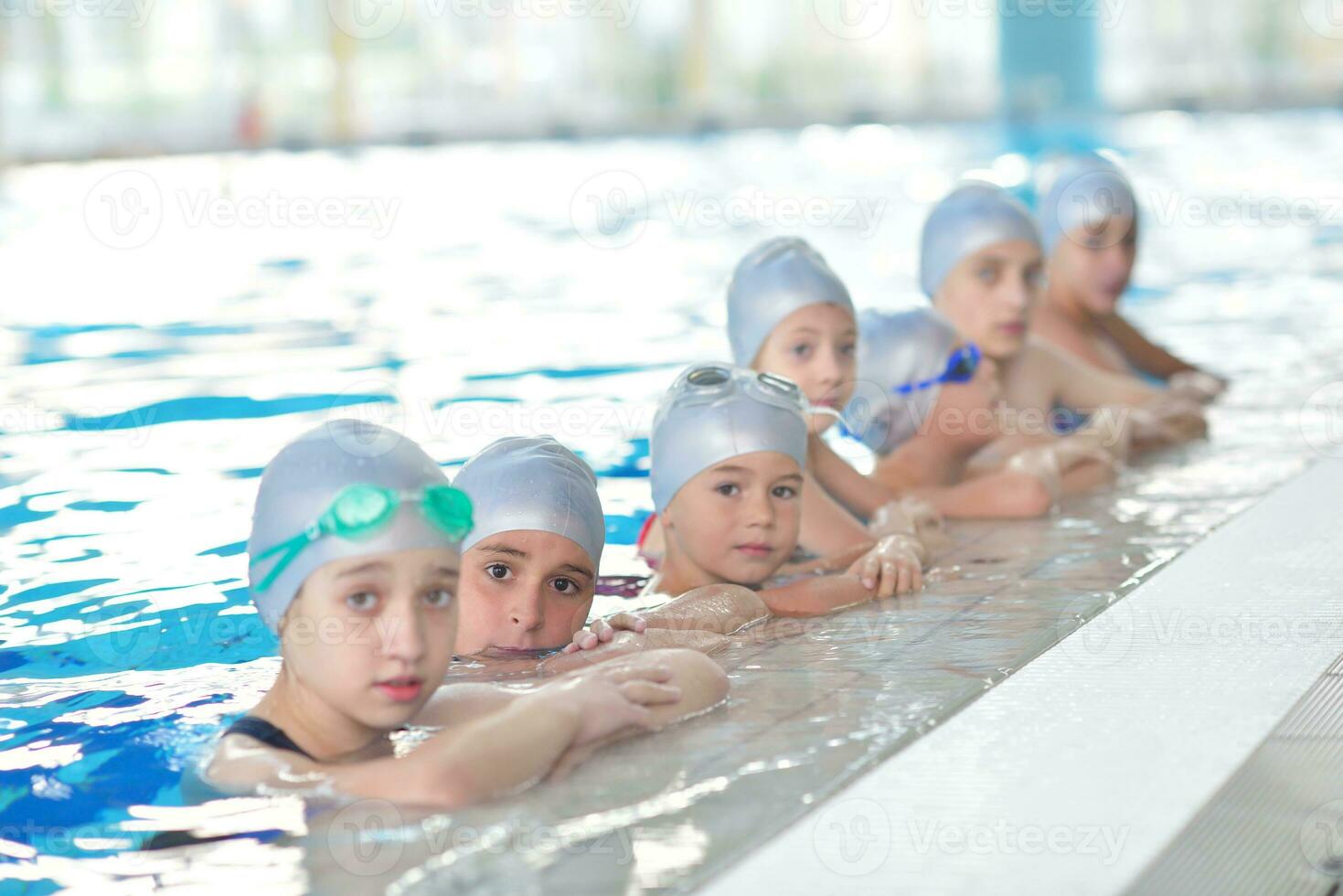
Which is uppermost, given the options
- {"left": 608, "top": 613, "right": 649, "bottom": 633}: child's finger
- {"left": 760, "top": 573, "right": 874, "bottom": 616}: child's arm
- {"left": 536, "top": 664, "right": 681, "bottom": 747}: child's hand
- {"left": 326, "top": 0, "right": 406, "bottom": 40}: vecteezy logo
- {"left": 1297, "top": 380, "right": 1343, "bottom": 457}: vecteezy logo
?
{"left": 326, "top": 0, "right": 406, "bottom": 40}: vecteezy logo

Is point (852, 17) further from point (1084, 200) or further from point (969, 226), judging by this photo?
point (969, 226)

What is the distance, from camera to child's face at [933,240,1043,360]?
6.25m

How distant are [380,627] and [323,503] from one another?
246mm

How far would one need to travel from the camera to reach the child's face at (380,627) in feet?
9.43

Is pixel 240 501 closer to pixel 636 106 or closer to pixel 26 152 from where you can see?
pixel 26 152

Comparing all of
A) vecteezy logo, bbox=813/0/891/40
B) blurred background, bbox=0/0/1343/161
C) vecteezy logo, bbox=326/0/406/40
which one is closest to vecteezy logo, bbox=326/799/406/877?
blurred background, bbox=0/0/1343/161

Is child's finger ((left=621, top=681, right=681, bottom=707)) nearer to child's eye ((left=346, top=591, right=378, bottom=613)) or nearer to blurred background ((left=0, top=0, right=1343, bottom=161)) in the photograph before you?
child's eye ((left=346, top=591, right=378, bottom=613))

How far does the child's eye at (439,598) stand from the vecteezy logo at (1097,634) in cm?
142

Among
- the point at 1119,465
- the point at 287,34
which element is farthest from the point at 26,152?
the point at 1119,465

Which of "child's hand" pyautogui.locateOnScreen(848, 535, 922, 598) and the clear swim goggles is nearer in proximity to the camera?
the clear swim goggles

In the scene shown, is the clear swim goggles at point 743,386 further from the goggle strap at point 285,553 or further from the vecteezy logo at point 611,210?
the vecteezy logo at point 611,210

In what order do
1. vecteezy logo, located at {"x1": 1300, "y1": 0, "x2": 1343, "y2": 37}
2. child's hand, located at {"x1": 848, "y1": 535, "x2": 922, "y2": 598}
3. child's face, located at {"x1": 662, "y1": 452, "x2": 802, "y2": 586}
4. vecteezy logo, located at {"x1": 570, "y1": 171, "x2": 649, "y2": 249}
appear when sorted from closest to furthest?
1. child's face, located at {"x1": 662, "y1": 452, "x2": 802, "y2": 586}
2. child's hand, located at {"x1": 848, "y1": 535, "x2": 922, "y2": 598}
3. vecteezy logo, located at {"x1": 570, "y1": 171, "x2": 649, "y2": 249}
4. vecteezy logo, located at {"x1": 1300, "y1": 0, "x2": 1343, "y2": 37}

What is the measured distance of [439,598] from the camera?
9.67 feet

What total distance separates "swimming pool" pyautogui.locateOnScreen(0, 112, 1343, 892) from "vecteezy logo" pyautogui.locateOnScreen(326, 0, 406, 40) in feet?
38.9
